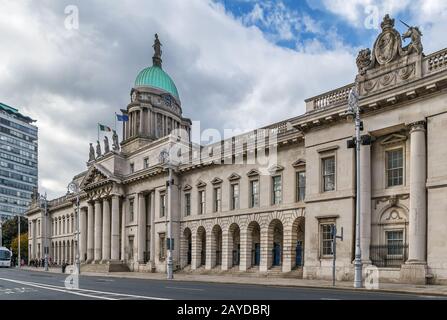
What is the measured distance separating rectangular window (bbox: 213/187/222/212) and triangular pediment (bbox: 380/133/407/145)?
1909 centimetres

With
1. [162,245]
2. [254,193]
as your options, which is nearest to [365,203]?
[254,193]

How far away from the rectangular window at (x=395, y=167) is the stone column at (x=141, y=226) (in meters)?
32.4

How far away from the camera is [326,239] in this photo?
1227 inches

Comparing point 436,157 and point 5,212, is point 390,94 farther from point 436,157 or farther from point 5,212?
point 5,212

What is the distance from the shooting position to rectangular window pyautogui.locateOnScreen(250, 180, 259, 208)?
4062cm

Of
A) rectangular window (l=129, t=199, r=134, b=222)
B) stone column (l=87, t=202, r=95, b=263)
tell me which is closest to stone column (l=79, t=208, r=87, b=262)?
stone column (l=87, t=202, r=95, b=263)

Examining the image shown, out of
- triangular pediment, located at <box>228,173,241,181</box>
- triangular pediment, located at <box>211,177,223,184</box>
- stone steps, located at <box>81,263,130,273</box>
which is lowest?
stone steps, located at <box>81,263,130,273</box>

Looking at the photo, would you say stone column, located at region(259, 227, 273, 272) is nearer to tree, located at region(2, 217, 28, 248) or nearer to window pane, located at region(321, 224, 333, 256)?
window pane, located at region(321, 224, 333, 256)

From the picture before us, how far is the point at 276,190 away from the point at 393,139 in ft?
41.0

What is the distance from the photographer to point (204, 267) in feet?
151

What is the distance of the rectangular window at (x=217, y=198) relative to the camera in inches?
1762

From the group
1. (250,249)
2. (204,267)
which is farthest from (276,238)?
(204,267)

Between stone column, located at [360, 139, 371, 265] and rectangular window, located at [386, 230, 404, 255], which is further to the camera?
stone column, located at [360, 139, 371, 265]
